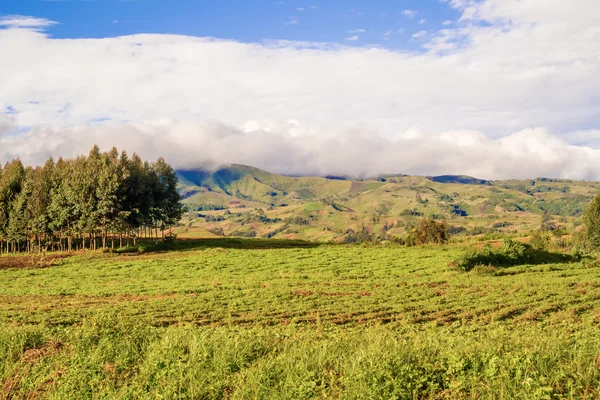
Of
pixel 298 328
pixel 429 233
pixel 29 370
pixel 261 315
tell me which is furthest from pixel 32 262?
pixel 429 233

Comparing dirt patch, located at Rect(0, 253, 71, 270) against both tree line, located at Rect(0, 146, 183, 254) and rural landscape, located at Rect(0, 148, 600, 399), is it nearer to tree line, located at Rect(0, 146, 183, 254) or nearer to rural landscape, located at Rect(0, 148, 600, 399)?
rural landscape, located at Rect(0, 148, 600, 399)

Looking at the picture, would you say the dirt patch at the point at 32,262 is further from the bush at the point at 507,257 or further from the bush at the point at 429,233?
the bush at the point at 429,233

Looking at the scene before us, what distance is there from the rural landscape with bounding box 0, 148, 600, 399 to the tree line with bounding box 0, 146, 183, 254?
1.13ft

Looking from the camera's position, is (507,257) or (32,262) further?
(32,262)

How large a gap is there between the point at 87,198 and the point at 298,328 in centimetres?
6323

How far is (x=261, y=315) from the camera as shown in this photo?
24.7m

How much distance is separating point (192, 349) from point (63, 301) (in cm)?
2621

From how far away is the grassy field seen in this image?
8.15 meters

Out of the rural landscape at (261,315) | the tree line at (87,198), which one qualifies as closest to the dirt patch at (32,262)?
the rural landscape at (261,315)

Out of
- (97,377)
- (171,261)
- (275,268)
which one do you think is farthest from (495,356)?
(171,261)

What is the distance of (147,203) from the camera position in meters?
77.6

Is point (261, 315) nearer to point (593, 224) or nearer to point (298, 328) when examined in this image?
point (298, 328)

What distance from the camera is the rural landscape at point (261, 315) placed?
8289mm

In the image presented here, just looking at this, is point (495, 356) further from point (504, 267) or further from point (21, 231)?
point (21, 231)
